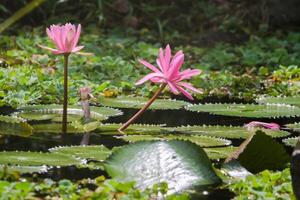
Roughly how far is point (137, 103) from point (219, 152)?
3.43 feet

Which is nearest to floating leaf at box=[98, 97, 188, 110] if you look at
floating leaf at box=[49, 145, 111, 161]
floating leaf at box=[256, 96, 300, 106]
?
floating leaf at box=[256, 96, 300, 106]

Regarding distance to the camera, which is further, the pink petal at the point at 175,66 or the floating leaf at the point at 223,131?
the floating leaf at the point at 223,131

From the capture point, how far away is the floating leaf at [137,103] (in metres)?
3.31

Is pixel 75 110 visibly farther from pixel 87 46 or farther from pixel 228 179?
pixel 87 46

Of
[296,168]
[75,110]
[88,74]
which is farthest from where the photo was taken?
[88,74]

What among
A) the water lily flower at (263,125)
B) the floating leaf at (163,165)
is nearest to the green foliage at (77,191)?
the floating leaf at (163,165)

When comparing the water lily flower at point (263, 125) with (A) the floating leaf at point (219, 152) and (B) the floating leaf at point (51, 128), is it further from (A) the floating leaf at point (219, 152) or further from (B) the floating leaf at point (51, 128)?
(B) the floating leaf at point (51, 128)

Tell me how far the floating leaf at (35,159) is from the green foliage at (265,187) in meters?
0.52

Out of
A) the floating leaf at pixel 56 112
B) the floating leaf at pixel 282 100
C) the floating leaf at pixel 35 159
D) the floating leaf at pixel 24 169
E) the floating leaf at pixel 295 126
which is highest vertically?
the floating leaf at pixel 282 100

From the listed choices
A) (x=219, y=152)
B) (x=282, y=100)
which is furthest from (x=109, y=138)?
(x=282, y=100)

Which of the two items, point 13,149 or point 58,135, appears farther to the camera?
point 58,135

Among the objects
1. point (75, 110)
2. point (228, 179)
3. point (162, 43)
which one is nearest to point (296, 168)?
point (228, 179)

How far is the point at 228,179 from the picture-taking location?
6.68ft

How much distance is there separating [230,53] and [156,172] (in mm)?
3825
